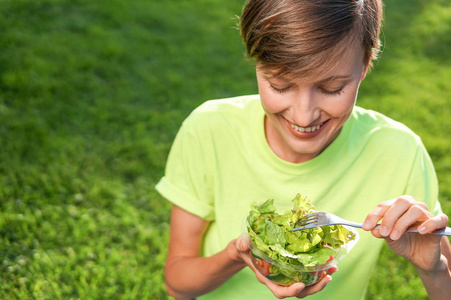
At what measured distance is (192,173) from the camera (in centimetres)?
219

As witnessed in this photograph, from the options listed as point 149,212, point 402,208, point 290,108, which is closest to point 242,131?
point 290,108

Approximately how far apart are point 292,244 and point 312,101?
17.7 inches

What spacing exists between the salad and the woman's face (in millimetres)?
227

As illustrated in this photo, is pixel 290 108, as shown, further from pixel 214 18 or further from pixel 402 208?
pixel 214 18

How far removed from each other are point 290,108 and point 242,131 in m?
0.40

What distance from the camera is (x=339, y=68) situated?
172 centimetres

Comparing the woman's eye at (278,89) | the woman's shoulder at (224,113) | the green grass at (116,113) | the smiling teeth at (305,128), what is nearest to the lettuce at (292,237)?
the smiling teeth at (305,128)

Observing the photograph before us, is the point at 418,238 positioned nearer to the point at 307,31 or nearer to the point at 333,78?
the point at 333,78

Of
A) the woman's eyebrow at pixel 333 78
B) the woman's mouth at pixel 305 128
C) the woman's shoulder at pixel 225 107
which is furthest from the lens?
the woman's shoulder at pixel 225 107

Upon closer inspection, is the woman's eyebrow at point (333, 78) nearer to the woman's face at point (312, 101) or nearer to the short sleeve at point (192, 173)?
the woman's face at point (312, 101)

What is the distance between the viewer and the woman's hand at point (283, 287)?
1639 millimetres

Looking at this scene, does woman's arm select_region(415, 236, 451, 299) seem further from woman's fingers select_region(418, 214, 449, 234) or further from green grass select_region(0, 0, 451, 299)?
green grass select_region(0, 0, 451, 299)

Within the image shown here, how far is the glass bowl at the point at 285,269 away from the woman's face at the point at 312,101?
1.22 feet

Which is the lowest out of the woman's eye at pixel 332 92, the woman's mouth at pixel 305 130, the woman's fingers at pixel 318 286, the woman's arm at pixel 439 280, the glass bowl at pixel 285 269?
the woman's arm at pixel 439 280
